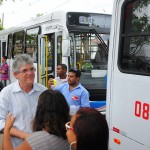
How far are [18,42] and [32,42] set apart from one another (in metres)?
2.15

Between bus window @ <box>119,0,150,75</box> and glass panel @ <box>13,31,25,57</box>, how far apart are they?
25.9 feet

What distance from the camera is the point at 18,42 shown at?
12.1 m

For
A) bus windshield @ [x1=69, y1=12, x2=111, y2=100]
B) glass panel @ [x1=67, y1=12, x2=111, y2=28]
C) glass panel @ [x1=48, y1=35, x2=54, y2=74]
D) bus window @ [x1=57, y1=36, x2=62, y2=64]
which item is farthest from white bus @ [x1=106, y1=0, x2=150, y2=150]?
glass panel @ [x1=48, y1=35, x2=54, y2=74]

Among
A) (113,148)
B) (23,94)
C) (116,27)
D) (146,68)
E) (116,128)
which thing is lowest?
(113,148)

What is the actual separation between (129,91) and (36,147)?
5.17 ft

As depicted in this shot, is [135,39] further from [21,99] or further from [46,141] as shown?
[46,141]

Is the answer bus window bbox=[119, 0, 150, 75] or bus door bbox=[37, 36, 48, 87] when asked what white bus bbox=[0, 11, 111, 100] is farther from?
bus window bbox=[119, 0, 150, 75]

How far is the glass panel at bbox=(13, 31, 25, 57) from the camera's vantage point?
37.6 ft

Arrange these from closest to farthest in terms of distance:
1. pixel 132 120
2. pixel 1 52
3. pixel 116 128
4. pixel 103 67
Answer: pixel 132 120
pixel 116 128
pixel 103 67
pixel 1 52

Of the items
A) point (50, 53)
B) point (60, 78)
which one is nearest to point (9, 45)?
point (50, 53)

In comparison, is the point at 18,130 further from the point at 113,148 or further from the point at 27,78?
the point at 113,148

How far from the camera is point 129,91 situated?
3.58 m

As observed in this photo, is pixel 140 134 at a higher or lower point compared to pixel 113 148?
higher

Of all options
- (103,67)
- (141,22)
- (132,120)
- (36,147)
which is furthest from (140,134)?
(103,67)
